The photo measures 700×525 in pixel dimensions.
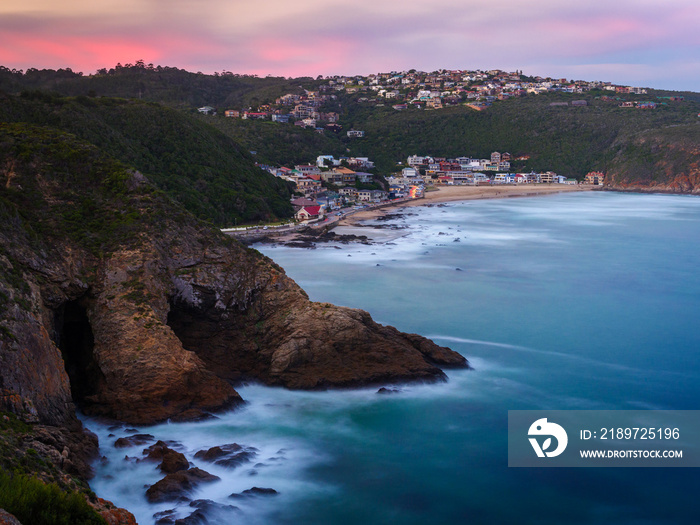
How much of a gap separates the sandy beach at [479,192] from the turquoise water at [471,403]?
91.9 feet

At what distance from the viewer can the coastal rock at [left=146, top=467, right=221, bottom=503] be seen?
419 inches

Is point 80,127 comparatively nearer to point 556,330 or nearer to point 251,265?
point 251,265

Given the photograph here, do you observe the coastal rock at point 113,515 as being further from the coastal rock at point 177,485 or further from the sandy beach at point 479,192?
the sandy beach at point 479,192

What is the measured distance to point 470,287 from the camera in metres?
30.5

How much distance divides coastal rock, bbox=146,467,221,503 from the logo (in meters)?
7.06

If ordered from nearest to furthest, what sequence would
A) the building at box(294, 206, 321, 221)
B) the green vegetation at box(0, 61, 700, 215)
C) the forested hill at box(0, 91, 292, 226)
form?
1. the forested hill at box(0, 91, 292, 226)
2. the green vegetation at box(0, 61, 700, 215)
3. the building at box(294, 206, 321, 221)

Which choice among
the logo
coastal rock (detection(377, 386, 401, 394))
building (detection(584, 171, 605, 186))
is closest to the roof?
coastal rock (detection(377, 386, 401, 394))

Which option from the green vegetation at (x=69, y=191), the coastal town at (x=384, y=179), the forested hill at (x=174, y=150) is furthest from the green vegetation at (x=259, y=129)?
the green vegetation at (x=69, y=191)

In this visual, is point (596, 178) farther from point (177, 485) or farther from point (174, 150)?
point (177, 485)

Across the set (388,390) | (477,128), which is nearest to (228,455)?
(388,390)

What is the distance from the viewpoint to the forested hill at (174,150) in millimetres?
37812

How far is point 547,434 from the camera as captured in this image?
14602 millimetres

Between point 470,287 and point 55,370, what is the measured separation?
21.6 metres

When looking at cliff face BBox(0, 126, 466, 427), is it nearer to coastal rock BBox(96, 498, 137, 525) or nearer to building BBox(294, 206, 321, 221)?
coastal rock BBox(96, 498, 137, 525)
